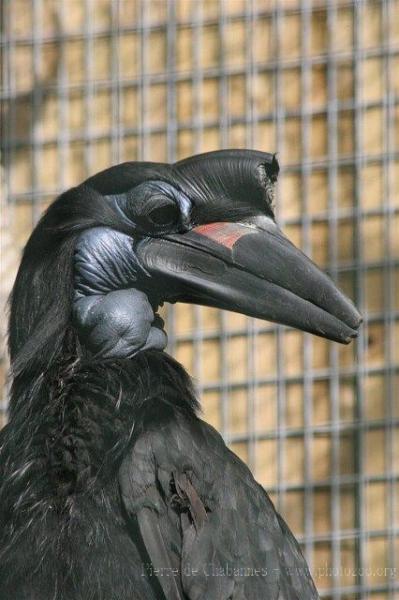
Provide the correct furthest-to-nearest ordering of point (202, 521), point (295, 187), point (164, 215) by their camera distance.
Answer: point (295, 187) → point (164, 215) → point (202, 521)

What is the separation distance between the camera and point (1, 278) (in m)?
3.78

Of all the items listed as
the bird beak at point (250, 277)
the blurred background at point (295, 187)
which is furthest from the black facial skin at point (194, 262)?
the blurred background at point (295, 187)

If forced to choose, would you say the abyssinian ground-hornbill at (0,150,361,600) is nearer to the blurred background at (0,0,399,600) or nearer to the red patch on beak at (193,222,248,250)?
the red patch on beak at (193,222,248,250)

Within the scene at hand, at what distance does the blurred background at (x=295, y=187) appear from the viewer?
4.02 m

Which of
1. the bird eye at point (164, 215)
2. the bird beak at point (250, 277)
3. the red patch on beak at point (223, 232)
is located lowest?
the bird beak at point (250, 277)

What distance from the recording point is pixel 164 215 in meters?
2.74

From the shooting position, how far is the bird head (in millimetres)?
2670

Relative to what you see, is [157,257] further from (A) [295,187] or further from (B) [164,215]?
(A) [295,187]

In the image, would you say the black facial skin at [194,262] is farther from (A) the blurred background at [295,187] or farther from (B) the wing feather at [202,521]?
(A) the blurred background at [295,187]

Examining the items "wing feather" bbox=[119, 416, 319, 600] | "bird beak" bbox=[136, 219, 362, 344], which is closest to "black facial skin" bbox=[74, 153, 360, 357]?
"bird beak" bbox=[136, 219, 362, 344]

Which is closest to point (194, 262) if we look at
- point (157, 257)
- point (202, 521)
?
point (157, 257)

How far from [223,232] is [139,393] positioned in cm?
35

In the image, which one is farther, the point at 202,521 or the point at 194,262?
the point at 194,262

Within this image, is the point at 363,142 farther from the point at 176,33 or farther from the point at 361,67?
the point at 176,33
